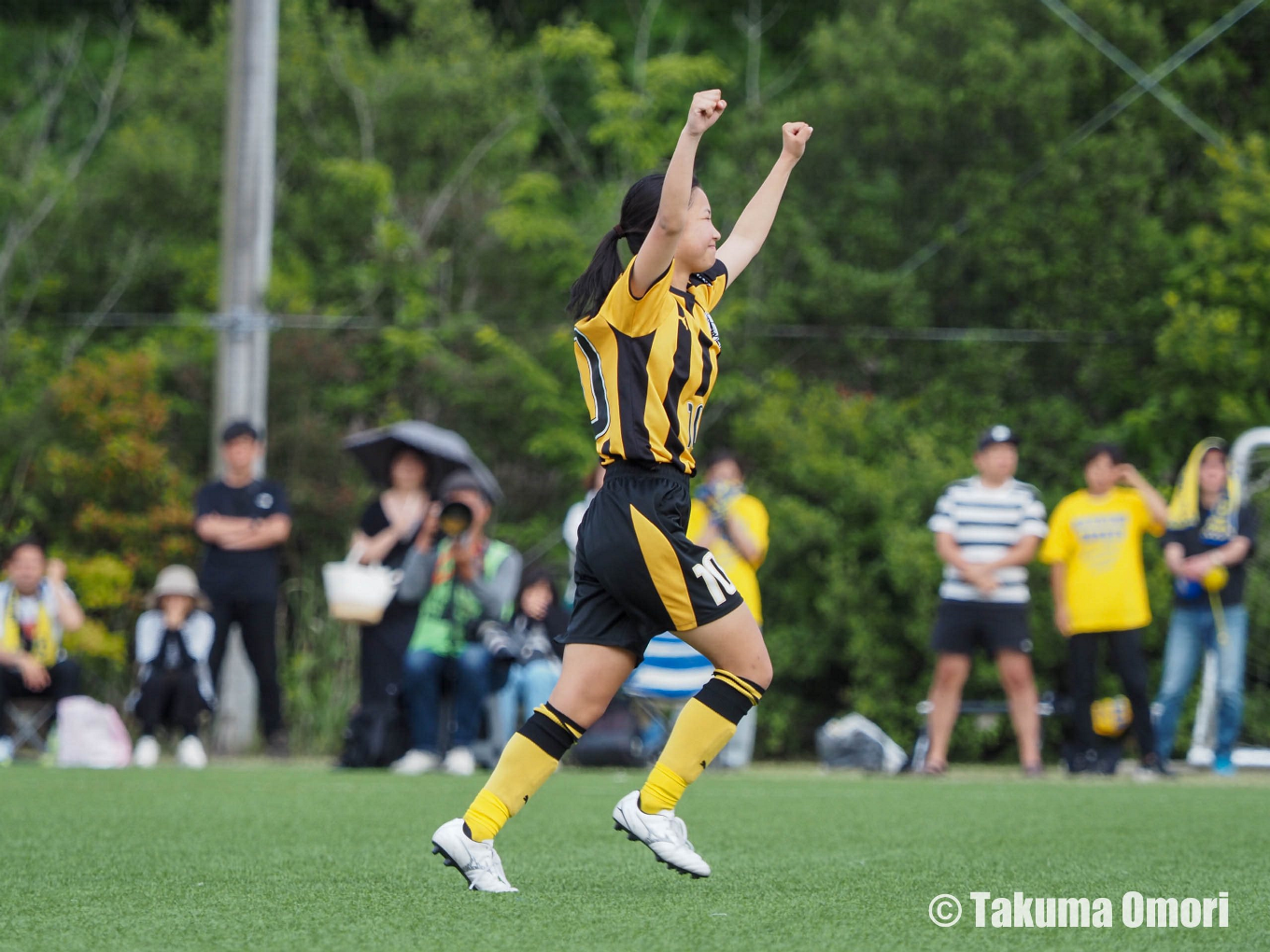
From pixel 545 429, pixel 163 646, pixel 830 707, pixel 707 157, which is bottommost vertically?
pixel 830 707

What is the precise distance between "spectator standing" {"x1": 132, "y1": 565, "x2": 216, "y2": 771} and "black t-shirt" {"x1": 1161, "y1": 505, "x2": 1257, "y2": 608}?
5.77m

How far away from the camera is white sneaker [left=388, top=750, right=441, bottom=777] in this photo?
28.5ft

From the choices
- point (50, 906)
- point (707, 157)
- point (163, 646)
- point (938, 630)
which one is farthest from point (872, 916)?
point (707, 157)

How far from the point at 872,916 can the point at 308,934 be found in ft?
3.80

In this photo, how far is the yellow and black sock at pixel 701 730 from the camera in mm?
3865

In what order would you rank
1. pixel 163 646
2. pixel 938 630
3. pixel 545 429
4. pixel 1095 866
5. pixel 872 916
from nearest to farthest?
pixel 872 916 → pixel 1095 866 → pixel 938 630 → pixel 163 646 → pixel 545 429

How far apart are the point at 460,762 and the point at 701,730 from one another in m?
4.99

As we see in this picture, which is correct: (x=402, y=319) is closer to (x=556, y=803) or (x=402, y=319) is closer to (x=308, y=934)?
(x=556, y=803)

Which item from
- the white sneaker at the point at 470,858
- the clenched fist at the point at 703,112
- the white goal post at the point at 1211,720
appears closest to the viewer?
the clenched fist at the point at 703,112

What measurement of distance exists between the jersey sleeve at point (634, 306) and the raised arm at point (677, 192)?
0.06 m

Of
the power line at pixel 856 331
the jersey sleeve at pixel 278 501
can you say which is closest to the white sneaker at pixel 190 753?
the jersey sleeve at pixel 278 501

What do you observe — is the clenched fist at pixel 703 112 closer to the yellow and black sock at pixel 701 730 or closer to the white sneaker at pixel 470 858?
the yellow and black sock at pixel 701 730

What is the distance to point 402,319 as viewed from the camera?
1360 cm

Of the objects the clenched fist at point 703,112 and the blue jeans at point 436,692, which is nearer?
the clenched fist at point 703,112
